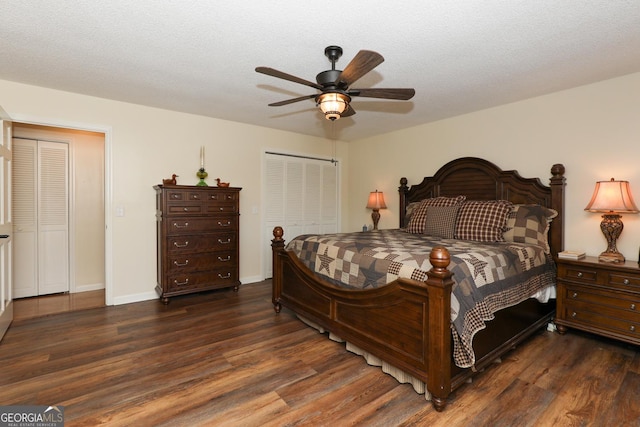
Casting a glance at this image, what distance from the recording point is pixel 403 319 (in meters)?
2.03

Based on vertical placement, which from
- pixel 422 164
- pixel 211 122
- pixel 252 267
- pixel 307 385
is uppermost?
pixel 211 122

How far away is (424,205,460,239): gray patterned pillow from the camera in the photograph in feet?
10.9

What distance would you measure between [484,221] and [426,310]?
1.70 metres

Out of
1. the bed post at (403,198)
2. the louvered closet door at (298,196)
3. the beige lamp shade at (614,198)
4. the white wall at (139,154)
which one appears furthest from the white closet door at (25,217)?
the beige lamp shade at (614,198)

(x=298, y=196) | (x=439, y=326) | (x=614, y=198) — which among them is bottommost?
(x=439, y=326)

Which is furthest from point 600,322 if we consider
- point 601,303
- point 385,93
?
point 385,93

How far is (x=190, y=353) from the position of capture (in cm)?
249

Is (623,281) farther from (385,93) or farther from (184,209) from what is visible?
(184,209)

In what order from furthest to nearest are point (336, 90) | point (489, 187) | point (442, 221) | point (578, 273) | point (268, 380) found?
point (489, 187), point (442, 221), point (578, 273), point (336, 90), point (268, 380)

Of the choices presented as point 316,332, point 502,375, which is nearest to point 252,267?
point 316,332

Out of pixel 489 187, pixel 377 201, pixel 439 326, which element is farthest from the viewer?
pixel 377 201

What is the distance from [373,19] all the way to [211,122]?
2.92 meters

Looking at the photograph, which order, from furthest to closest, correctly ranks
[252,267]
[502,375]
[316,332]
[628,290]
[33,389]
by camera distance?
[252,267] → [316,332] → [628,290] → [502,375] → [33,389]

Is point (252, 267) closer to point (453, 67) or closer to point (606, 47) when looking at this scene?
point (453, 67)
